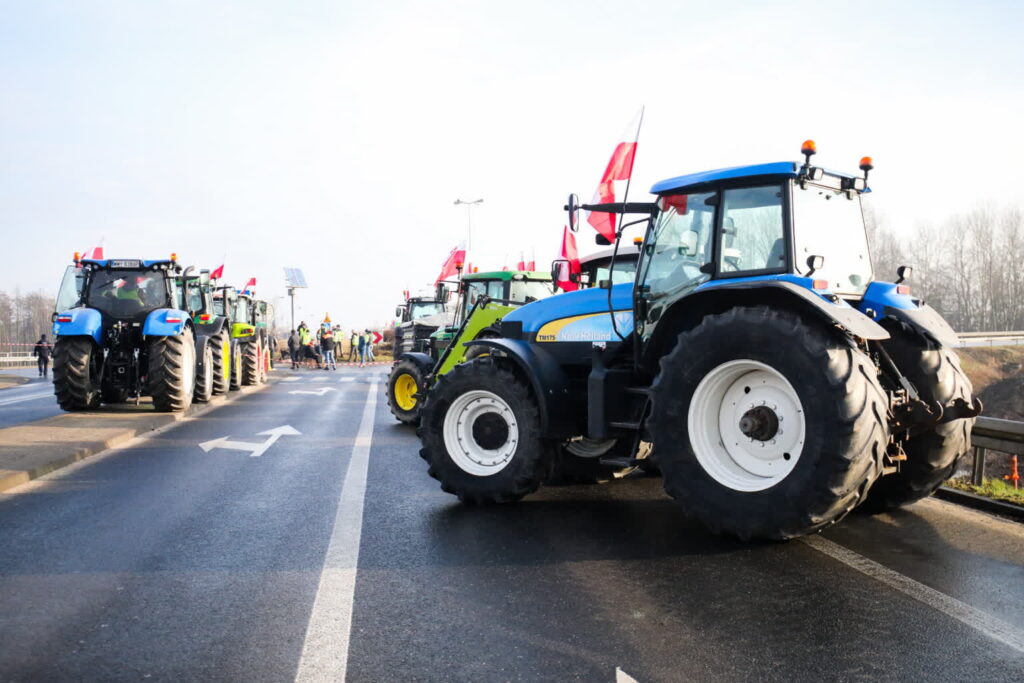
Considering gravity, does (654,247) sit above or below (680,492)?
above

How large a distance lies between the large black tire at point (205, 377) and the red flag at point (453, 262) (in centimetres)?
559

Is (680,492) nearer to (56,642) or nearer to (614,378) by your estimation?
(614,378)

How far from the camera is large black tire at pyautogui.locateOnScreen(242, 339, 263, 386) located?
23688 millimetres

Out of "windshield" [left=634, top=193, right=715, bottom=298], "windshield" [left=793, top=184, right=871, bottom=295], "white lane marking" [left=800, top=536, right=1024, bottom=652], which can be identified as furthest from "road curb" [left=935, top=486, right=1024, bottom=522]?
"windshield" [left=634, top=193, right=715, bottom=298]

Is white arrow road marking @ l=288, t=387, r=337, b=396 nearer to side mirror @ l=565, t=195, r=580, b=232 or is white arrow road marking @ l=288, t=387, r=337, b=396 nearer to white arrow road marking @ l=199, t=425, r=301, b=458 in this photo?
white arrow road marking @ l=199, t=425, r=301, b=458

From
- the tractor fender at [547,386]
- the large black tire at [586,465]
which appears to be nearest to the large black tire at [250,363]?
the large black tire at [586,465]

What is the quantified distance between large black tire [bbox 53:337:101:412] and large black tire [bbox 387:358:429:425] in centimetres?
541

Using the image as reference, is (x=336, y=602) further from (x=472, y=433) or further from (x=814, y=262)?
(x=814, y=262)

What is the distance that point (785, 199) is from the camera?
19.4 ft

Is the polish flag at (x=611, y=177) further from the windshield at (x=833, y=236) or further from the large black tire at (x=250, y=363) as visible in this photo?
the large black tire at (x=250, y=363)

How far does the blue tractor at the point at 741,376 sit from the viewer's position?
5.10 m

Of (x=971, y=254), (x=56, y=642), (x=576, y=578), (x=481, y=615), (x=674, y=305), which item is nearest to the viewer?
(x=56, y=642)

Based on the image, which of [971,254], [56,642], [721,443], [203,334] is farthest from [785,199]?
[971,254]

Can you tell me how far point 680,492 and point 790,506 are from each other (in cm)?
79
